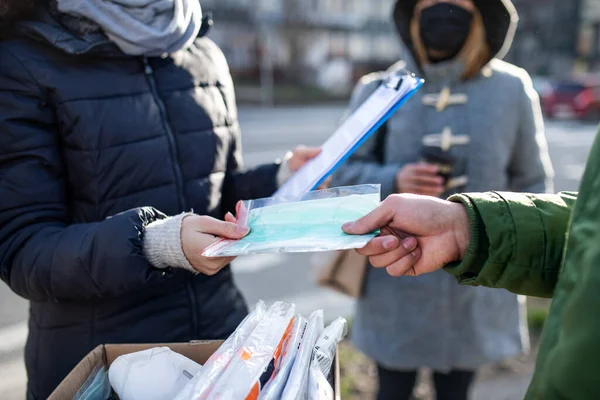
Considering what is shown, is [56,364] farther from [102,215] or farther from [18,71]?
[18,71]

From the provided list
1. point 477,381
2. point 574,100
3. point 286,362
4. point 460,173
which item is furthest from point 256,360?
point 574,100

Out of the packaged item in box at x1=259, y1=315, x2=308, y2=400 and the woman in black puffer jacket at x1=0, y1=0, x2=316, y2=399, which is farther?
the woman in black puffer jacket at x1=0, y1=0, x2=316, y2=399

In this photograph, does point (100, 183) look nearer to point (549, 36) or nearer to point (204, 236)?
point (204, 236)

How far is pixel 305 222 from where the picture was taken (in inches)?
41.5

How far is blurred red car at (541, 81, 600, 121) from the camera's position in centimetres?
1565

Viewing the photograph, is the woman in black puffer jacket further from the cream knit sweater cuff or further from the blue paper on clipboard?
the blue paper on clipboard

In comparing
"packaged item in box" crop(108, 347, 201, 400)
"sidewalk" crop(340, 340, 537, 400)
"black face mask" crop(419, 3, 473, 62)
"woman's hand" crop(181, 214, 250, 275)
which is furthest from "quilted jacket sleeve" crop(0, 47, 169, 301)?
"sidewalk" crop(340, 340, 537, 400)

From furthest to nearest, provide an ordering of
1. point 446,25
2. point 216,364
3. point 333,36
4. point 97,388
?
point 333,36
point 446,25
point 97,388
point 216,364

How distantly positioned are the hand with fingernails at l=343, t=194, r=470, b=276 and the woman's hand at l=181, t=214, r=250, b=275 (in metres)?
0.33

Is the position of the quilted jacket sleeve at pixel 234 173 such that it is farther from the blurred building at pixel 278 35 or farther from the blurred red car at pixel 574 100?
the blurred building at pixel 278 35

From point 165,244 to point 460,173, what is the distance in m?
1.28

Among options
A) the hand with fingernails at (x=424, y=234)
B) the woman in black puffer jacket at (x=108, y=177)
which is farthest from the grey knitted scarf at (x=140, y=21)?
the hand with fingernails at (x=424, y=234)

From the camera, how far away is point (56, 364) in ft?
4.40

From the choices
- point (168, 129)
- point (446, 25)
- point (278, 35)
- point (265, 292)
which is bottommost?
point (265, 292)
